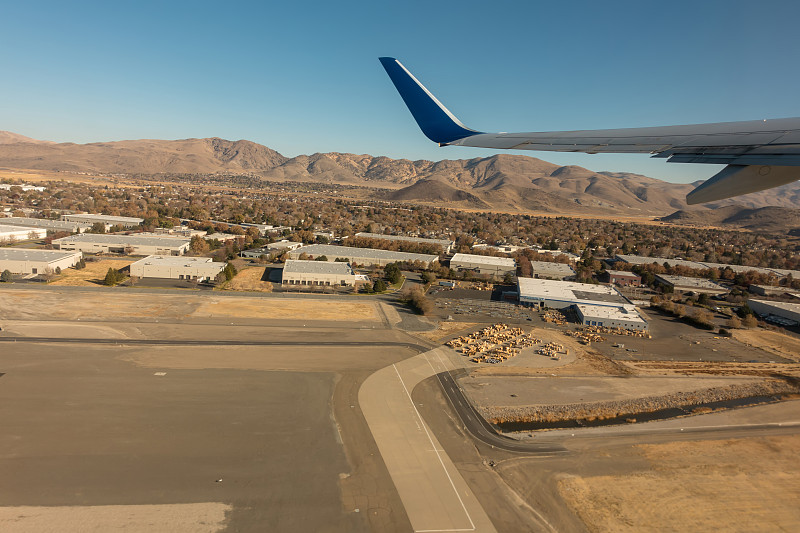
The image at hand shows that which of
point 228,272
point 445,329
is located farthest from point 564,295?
point 228,272

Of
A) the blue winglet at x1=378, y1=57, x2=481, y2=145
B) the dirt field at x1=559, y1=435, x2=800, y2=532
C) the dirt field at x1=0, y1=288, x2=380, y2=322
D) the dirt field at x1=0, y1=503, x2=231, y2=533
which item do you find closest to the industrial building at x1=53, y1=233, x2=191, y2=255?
the dirt field at x1=0, y1=288, x2=380, y2=322

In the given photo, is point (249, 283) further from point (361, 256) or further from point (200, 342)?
point (361, 256)

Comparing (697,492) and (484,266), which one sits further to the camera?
(484,266)

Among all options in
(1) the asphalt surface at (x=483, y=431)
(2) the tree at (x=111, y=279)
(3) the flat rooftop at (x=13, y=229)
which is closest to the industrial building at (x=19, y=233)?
(3) the flat rooftop at (x=13, y=229)

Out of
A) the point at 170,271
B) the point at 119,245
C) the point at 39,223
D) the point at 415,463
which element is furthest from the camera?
the point at 39,223

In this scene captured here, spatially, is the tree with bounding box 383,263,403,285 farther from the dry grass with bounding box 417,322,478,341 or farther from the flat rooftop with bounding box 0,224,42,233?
the flat rooftop with bounding box 0,224,42,233

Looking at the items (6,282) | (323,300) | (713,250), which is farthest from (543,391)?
(713,250)
